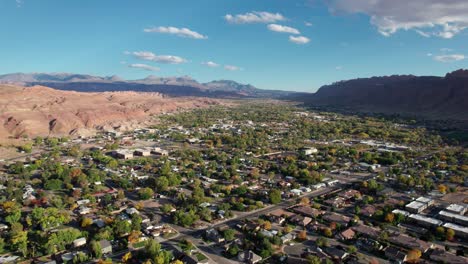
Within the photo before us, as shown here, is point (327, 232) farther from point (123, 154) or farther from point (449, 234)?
point (123, 154)

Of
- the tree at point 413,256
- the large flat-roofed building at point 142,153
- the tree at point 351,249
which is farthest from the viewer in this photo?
the large flat-roofed building at point 142,153

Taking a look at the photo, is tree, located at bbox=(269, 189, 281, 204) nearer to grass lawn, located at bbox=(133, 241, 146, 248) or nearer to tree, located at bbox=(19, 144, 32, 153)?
grass lawn, located at bbox=(133, 241, 146, 248)

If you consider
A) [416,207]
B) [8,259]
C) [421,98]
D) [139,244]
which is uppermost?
[421,98]

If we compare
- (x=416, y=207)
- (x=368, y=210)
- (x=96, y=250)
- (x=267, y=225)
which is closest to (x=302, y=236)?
(x=267, y=225)

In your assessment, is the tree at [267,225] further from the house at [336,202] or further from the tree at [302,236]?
the house at [336,202]

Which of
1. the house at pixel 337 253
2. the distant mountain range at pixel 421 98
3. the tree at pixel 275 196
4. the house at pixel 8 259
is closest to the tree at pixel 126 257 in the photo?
the house at pixel 8 259

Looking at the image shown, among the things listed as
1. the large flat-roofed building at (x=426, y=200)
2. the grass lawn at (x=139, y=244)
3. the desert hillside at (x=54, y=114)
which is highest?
the desert hillside at (x=54, y=114)
